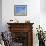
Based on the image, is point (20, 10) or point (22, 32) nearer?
point (22, 32)

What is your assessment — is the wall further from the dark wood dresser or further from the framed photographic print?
the dark wood dresser

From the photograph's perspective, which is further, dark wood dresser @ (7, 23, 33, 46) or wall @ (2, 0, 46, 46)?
wall @ (2, 0, 46, 46)

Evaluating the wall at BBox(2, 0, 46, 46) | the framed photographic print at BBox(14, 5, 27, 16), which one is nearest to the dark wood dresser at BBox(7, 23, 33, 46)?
the wall at BBox(2, 0, 46, 46)

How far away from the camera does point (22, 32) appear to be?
6.12 m

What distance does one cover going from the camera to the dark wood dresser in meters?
6.03

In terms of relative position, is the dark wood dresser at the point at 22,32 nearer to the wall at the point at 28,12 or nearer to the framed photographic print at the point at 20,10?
the wall at the point at 28,12

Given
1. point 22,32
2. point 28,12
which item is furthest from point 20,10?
point 22,32

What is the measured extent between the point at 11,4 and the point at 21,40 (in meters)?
1.59

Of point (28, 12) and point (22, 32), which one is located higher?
point (28, 12)

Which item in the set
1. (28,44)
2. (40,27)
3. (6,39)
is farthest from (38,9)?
(6,39)

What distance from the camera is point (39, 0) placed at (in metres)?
6.28

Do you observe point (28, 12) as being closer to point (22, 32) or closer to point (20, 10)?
point (20, 10)

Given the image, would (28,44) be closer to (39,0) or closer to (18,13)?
(18,13)

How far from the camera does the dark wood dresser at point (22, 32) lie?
6.03 m
